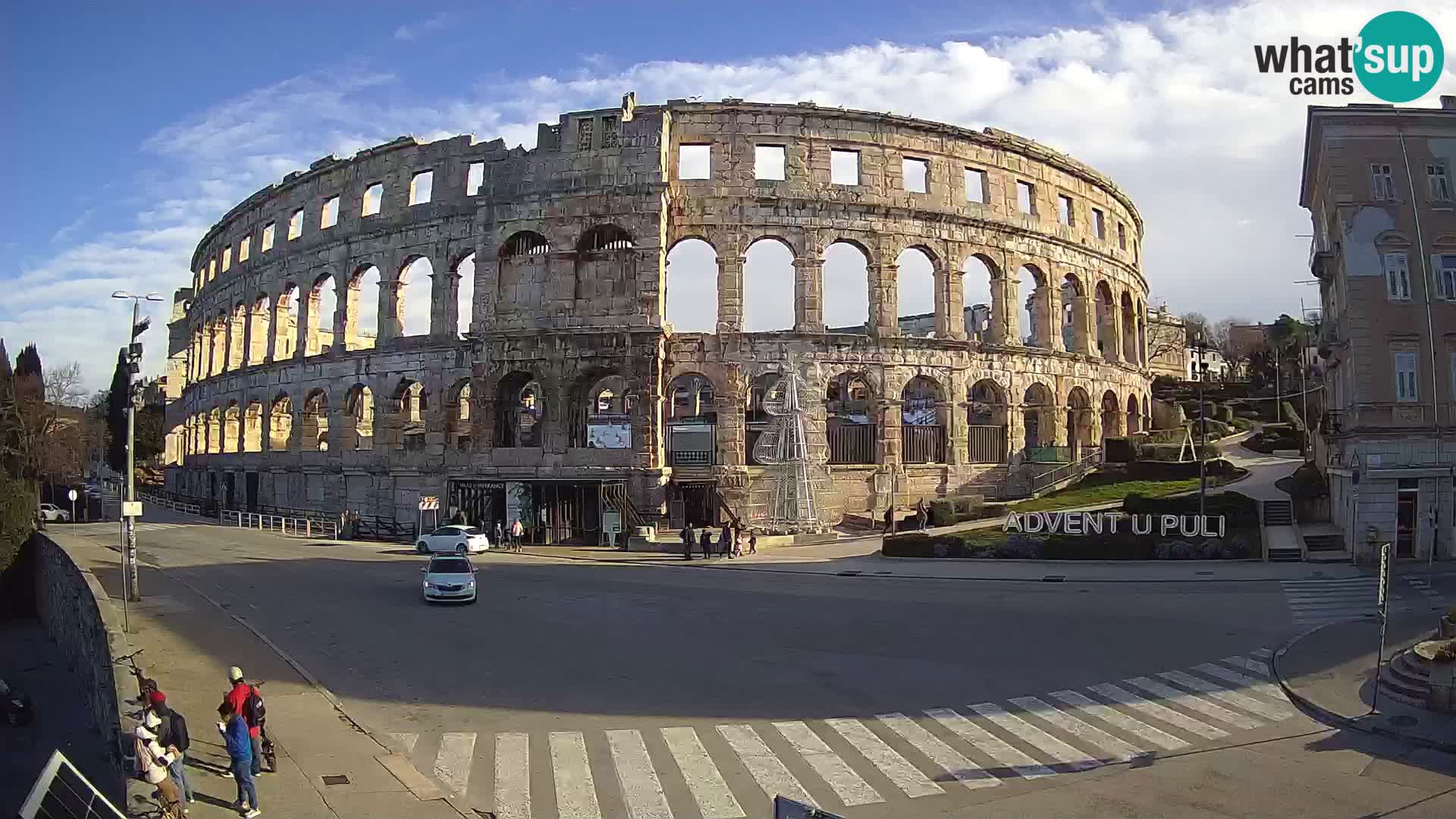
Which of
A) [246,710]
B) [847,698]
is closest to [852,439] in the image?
[847,698]

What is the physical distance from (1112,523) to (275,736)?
27100 mm

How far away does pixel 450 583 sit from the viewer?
912 inches

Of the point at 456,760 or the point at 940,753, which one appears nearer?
the point at 456,760

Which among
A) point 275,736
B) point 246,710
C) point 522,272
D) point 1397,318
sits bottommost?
point 275,736

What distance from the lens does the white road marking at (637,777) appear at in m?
10.2

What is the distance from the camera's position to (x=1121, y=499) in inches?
1469

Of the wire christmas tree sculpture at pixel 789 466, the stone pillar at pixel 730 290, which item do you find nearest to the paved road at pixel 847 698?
the wire christmas tree sculpture at pixel 789 466

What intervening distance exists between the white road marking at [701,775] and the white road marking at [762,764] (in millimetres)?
432

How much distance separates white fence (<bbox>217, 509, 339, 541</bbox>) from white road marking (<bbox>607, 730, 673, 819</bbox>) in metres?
34.1

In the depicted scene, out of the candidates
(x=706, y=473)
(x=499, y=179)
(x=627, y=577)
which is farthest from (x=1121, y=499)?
(x=499, y=179)

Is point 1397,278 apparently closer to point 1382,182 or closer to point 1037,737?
point 1382,182

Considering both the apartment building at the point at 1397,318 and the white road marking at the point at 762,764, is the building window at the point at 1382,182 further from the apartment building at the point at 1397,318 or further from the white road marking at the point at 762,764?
the white road marking at the point at 762,764

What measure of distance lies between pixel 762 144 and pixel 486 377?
1690 centimetres

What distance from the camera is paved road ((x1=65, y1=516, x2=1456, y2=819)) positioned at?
1076cm
